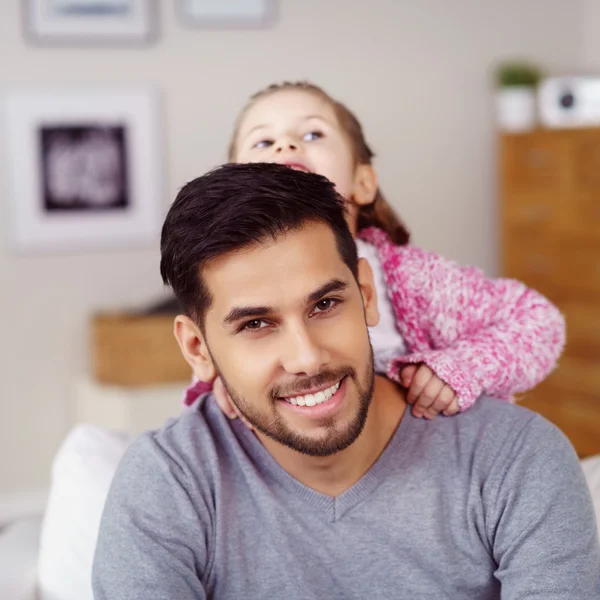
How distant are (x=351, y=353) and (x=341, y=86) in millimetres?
3206

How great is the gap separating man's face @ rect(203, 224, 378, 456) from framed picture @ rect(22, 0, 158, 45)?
2.96 m

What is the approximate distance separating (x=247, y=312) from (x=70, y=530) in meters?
0.64

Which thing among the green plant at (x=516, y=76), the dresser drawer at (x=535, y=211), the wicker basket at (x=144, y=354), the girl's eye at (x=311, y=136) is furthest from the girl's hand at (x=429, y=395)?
the green plant at (x=516, y=76)

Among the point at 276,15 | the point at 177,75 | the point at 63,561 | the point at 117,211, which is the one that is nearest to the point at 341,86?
the point at 276,15

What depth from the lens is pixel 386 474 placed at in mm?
1463

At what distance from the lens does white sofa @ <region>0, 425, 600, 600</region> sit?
170 cm

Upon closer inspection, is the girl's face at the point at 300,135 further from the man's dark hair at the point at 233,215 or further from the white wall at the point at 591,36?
the white wall at the point at 591,36

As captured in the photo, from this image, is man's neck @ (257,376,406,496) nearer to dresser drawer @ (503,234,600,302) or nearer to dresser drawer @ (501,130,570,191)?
dresser drawer @ (503,234,600,302)

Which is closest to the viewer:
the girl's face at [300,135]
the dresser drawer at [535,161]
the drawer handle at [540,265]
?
the girl's face at [300,135]

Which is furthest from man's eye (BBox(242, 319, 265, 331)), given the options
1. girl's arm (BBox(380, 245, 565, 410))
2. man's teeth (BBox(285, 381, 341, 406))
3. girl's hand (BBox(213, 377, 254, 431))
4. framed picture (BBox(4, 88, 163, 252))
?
framed picture (BBox(4, 88, 163, 252))

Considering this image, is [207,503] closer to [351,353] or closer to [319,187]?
[351,353]

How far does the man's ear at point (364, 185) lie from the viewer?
1.81 metres

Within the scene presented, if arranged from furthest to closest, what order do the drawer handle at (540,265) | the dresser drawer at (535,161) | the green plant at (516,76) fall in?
the green plant at (516,76)
the drawer handle at (540,265)
the dresser drawer at (535,161)

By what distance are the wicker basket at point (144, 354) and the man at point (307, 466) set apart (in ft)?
7.54
